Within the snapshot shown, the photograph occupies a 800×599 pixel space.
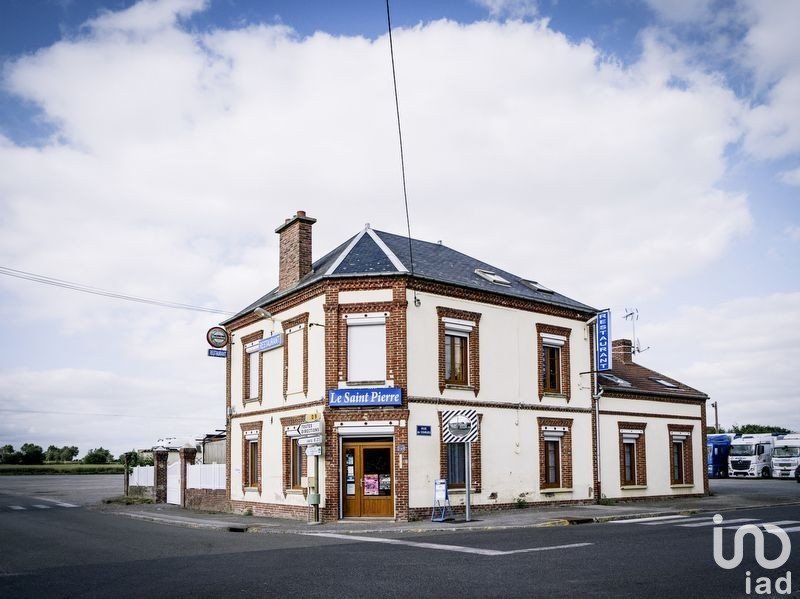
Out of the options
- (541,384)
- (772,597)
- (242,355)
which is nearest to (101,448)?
(242,355)

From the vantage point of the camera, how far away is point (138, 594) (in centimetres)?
957

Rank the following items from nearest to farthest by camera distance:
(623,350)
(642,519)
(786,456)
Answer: (642,519) → (623,350) → (786,456)

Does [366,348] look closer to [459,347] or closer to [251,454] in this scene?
[459,347]

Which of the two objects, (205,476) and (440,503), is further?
(205,476)

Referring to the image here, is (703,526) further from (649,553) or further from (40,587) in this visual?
(40,587)

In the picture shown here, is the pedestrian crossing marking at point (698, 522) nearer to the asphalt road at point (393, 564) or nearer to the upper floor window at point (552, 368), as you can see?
the asphalt road at point (393, 564)

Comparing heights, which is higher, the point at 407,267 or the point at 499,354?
the point at 407,267

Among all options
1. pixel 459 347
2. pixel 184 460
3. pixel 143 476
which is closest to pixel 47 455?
pixel 143 476

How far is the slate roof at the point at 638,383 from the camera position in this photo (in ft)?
95.3

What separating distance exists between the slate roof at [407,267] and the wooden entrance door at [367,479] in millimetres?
5064

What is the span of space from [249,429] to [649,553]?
17405 millimetres

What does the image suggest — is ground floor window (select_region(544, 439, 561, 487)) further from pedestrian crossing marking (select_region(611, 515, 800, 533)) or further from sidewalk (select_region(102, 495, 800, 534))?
pedestrian crossing marking (select_region(611, 515, 800, 533))

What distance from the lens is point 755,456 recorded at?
4769cm

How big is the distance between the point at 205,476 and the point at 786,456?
35249mm
